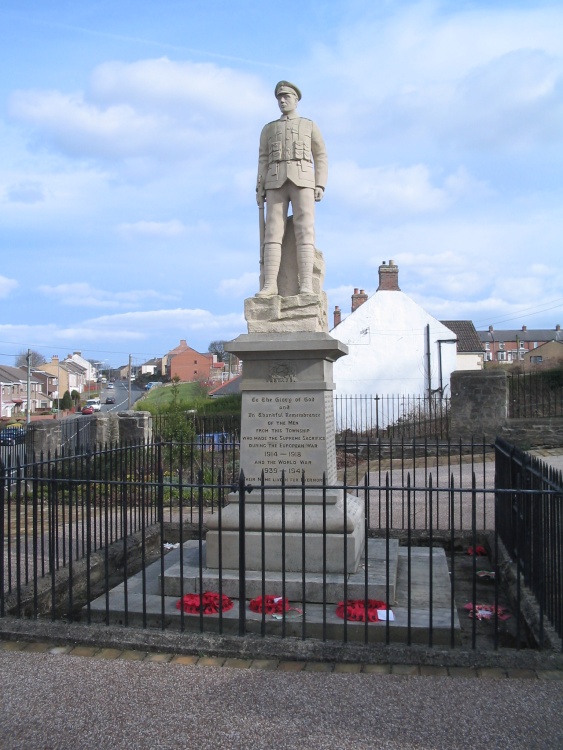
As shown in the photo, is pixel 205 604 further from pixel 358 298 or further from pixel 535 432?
pixel 358 298

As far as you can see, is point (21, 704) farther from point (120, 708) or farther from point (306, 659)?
point (306, 659)

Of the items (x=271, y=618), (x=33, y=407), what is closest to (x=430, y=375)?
(x=271, y=618)

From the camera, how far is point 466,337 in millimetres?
34781

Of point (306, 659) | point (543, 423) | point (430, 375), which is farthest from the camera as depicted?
point (430, 375)

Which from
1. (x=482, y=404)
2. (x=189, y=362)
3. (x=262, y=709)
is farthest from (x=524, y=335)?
(x=262, y=709)

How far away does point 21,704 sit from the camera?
381 centimetres

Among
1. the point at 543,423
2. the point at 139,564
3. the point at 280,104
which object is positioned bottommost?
the point at 139,564

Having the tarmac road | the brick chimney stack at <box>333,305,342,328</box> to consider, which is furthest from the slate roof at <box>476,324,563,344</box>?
the tarmac road

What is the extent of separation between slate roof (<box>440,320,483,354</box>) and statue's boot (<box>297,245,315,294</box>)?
27318 mm

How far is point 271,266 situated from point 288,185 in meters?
0.84

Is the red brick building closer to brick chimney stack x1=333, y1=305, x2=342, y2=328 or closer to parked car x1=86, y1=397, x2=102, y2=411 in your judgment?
parked car x1=86, y1=397, x2=102, y2=411

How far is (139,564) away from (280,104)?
16.9 feet

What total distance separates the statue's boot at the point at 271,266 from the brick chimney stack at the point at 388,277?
770 inches

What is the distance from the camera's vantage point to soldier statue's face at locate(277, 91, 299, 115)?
21.9 ft
